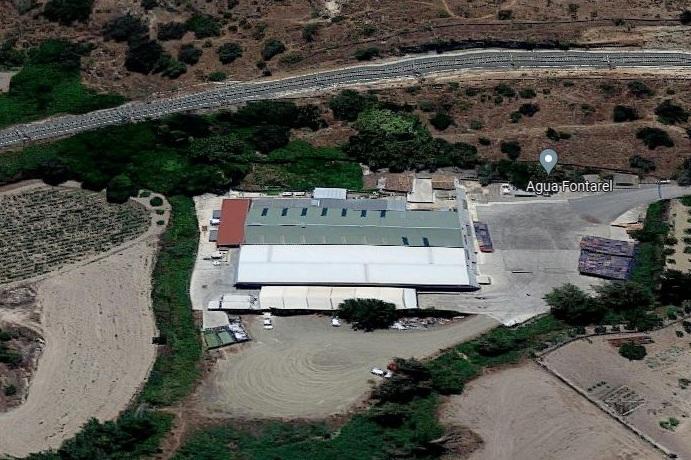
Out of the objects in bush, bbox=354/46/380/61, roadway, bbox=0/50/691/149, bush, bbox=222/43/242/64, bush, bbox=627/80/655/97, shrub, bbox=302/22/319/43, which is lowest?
bush, bbox=627/80/655/97

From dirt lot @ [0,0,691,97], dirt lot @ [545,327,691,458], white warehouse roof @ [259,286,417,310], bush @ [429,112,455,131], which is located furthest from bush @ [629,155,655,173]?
white warehouse roof @ [259,286,417,310]

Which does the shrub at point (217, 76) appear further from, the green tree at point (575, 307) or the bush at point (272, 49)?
the green tree at point (575, 307)

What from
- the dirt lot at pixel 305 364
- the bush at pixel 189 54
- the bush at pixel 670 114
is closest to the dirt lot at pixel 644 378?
the dirt lot at pixel 305 364

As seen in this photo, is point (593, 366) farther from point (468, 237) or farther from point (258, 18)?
point (258, 18)

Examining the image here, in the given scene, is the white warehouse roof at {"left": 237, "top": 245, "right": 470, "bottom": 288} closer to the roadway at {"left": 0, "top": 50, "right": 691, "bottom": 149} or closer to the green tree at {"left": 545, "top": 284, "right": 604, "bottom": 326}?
the green tree at {"left": 545, "top": 284, "right": 604, "bottom": 326}

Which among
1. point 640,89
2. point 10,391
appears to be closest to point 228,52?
point 640,89

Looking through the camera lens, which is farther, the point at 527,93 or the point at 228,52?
the point at 228,52

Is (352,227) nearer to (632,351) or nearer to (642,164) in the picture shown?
(632,351)
